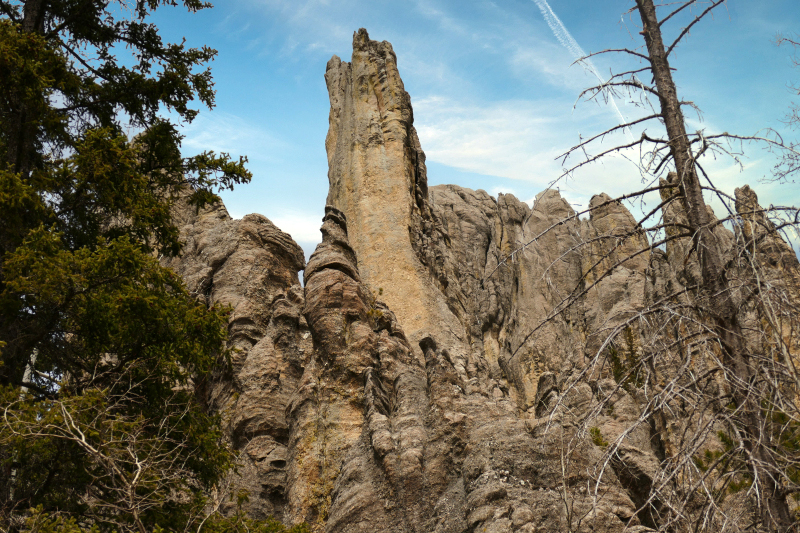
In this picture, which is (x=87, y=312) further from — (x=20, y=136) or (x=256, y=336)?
(x=256, y=336)

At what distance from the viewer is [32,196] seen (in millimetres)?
8516

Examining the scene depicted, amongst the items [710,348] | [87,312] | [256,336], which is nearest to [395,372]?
[256,336]

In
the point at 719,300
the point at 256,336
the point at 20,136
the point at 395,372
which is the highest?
the point at 20,136

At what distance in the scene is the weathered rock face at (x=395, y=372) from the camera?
22.9 feet

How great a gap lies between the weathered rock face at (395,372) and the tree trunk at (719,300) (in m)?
0.29

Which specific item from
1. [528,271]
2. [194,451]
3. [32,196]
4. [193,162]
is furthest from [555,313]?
[528,271]

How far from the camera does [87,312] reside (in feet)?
28.3

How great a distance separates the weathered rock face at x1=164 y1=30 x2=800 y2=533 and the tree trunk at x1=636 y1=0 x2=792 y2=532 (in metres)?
0.29

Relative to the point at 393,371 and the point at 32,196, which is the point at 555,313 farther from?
the point at 393,371

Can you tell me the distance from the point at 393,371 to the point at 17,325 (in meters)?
7.69

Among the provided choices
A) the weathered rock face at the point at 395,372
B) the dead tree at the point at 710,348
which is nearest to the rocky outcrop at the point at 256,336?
the weathered rock face at the point at 395,372

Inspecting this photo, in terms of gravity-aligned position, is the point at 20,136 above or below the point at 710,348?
above

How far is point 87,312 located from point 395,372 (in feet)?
22.8

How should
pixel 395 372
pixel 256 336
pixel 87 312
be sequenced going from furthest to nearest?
pixel 256 336 → pixel 395 372 → pixel 87 312
